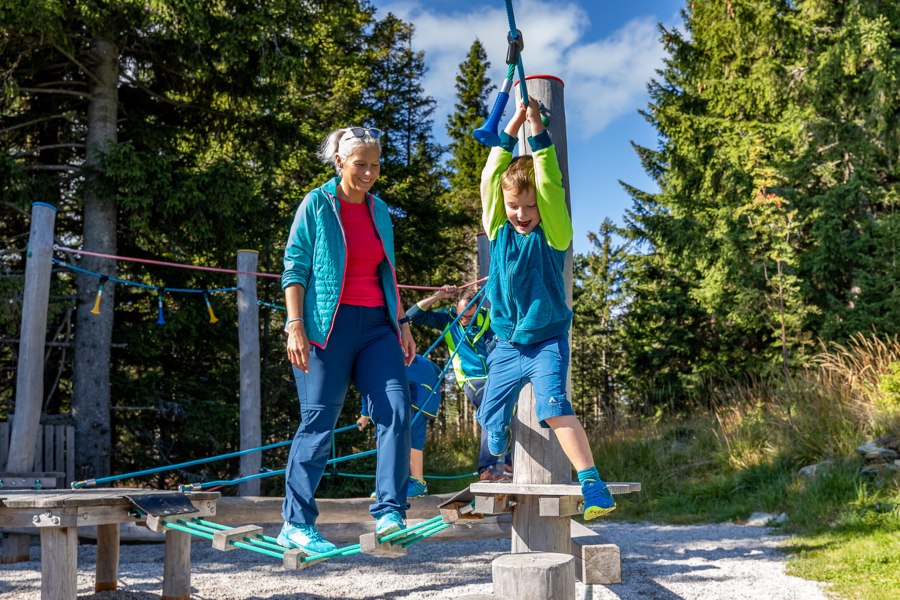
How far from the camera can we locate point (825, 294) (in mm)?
14805

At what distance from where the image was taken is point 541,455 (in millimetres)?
3705

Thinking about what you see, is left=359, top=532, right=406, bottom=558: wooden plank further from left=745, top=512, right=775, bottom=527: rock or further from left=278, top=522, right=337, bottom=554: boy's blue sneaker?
left=745, top=512, right=775, bottom=527: rock

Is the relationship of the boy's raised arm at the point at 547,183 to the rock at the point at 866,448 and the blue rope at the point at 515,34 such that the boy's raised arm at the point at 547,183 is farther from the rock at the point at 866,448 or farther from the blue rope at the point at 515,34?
the rock at the point at 866,448

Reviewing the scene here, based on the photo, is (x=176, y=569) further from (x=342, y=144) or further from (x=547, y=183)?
(x=547, y=183)

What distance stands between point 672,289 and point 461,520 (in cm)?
1345

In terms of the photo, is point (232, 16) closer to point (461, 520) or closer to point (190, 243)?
point (190, 243)

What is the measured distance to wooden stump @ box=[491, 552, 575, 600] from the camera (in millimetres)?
2680

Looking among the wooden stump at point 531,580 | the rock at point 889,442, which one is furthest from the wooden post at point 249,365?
the rock at point 889,442

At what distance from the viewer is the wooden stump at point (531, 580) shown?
8.79 ft

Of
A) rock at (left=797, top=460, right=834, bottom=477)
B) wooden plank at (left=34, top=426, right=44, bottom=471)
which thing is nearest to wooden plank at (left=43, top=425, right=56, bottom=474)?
wooden plank at (left=34, top=426, right=44, bottom=471)

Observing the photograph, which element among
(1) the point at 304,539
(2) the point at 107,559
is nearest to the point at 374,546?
(1) the point at 304,539

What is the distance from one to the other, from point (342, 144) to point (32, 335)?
182 inches

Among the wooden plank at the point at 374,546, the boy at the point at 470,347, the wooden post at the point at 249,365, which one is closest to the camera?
the wooden plank at the point at 374,546

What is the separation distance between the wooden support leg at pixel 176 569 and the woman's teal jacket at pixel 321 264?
261cm
